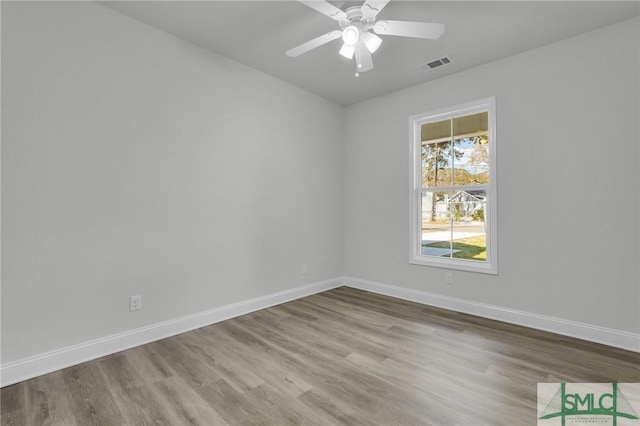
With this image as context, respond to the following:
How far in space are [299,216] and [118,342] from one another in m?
2.24

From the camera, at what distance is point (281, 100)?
3666 millimetres

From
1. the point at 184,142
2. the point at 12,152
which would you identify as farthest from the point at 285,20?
the point at 12,152

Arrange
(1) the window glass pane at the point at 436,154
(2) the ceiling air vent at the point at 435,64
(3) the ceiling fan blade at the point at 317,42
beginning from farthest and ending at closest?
1. (1) the window glass pane at the point at 436,154
2. (2) the ceiling air vent at the point at 435,64
3. (3) the ceiling fan blade at the point at 317,42

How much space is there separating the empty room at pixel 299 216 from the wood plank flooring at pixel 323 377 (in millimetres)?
19

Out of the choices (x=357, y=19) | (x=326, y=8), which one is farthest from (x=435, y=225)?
(x=326, y=8)

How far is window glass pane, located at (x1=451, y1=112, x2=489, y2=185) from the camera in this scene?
3289 mm

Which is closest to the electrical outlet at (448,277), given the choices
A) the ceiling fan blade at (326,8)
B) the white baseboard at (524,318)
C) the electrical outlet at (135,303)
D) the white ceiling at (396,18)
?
the white baseboard at (524,318)

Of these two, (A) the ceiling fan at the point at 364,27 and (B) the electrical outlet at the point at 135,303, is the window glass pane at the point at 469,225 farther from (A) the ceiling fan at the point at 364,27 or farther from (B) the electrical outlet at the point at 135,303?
(B) the electrical outlet at the point at 135,303

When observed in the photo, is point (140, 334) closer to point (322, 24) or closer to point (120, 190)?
point (120, 190)

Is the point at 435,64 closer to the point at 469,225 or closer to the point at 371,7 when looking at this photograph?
the point at 371,7

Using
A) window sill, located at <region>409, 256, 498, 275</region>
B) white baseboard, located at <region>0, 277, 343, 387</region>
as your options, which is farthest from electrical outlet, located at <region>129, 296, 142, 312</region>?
window sill, located at <region>409, 256, 498, 275</region>

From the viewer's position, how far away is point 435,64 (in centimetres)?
319

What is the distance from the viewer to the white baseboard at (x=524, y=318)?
96.7 inches

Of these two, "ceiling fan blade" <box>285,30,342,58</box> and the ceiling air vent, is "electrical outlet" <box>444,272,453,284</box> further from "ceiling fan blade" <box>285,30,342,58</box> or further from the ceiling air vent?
"ceiling fan blade" <box>285,30,342,58</box>
